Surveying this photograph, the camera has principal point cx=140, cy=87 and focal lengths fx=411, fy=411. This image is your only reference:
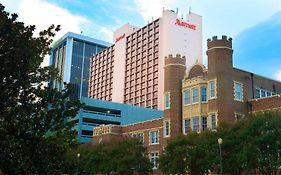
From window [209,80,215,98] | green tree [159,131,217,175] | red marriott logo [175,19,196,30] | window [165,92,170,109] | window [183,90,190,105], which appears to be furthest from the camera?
red marriott logo [175,19,196,30]

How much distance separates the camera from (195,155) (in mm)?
44750

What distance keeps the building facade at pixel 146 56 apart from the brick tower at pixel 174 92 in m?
72.6

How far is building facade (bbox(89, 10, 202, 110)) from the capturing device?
5507 inches

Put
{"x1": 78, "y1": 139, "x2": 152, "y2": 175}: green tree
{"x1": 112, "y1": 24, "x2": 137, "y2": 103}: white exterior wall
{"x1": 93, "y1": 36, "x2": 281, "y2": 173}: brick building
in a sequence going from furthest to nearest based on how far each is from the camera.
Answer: {"x1": 112, "y1": 24, "x2": 137, "y2": 103}: white exterior wall → {"x1": 78, "y1": 139, "x2": 152, "y2": 175}: green tree → {"x1": 93, "y1": 36, "x2": 281, "y2": 173}: brick building

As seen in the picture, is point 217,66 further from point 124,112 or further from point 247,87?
point 124,112

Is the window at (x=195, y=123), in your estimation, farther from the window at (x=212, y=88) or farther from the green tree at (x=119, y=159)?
the green tree at (x=119, y=159)

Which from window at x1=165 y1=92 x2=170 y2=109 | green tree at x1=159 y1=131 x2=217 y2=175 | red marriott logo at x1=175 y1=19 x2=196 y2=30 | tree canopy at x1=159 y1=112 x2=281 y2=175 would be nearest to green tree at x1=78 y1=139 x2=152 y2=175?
green tree at x1=159 y1=131 x2=217 y2=175

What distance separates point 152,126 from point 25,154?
175 ft

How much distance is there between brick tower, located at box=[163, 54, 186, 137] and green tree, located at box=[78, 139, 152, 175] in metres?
6.46

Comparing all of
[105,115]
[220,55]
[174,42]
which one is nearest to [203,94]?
[220,55]

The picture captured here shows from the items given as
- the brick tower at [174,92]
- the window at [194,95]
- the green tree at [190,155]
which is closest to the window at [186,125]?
the brick tower at [174,92]

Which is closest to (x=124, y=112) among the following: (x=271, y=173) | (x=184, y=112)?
(x=184, y=112)

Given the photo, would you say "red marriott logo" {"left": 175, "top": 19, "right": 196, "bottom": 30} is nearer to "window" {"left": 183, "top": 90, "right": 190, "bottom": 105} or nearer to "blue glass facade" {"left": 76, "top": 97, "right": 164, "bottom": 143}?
"blue glass facade" {"left": 76, "top": 97, "right": 164, "bottom": 143}

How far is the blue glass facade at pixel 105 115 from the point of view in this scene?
11734 centimetres
